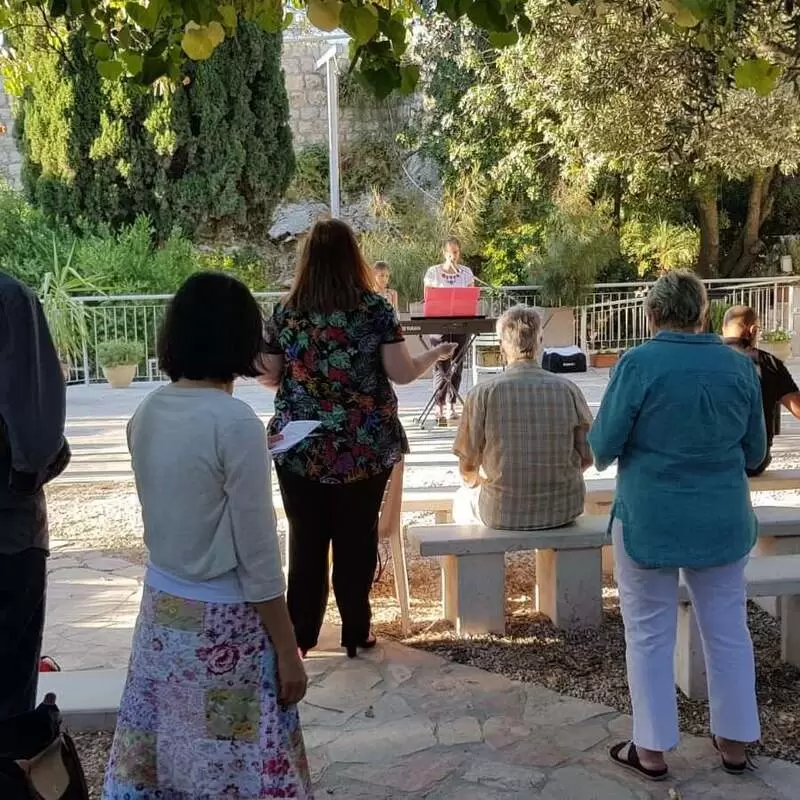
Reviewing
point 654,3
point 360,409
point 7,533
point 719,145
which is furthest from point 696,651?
point 719,145

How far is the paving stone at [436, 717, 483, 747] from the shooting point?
309cm

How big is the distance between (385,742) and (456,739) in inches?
8.8

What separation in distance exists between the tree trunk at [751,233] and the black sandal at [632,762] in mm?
17224

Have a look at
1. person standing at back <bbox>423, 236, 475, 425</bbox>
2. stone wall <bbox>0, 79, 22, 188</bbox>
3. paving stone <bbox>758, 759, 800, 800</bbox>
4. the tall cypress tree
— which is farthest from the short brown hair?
stone wall <bbox>0, 79, 22, 188</bbox>

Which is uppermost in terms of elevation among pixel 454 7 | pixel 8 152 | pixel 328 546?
pixel 8 152

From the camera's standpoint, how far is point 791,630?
3.64 meters

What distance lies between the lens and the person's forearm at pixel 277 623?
197cm

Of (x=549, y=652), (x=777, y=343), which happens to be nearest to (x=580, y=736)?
(x=549, y=652)

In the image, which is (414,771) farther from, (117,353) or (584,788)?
(117,353)

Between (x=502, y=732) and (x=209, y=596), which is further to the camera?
(x=502, y=732)

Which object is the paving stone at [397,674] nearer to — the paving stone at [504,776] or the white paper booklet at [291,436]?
the paving stone at [504,776]

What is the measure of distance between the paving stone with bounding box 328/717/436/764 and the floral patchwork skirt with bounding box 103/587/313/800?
40.0 inches

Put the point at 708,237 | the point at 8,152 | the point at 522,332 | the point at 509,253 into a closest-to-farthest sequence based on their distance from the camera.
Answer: the point at 522,332
the point at 509,253
the point at 708,237
the point at 8,152

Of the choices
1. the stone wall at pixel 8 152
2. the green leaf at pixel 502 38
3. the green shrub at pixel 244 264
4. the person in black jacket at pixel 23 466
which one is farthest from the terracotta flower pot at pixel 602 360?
the stone wall at pixel 8 152
